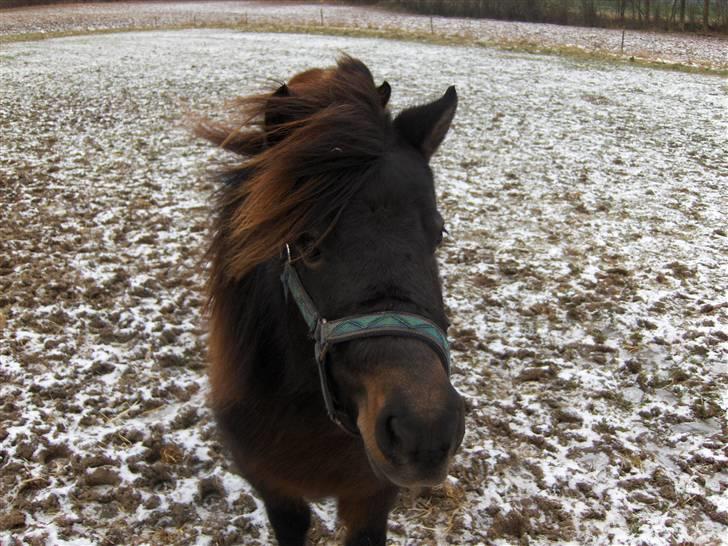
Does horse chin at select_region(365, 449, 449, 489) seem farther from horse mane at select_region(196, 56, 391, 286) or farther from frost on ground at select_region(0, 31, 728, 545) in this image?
frost on ground at select_region(0, 31, 728, 545)

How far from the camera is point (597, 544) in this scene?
106 inches

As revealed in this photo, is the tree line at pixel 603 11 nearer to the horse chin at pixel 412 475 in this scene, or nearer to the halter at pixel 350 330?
the halter at pixel 350 330

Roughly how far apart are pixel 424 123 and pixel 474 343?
2538mm

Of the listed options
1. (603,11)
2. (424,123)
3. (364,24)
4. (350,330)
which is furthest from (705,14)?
(350,330)

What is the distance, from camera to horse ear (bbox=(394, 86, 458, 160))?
6.18ft

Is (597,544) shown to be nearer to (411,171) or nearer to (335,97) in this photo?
(411,171)

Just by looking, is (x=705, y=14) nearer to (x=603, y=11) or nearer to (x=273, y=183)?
(x=603, y=11)

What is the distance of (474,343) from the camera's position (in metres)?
4.14

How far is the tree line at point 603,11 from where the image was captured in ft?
75.2

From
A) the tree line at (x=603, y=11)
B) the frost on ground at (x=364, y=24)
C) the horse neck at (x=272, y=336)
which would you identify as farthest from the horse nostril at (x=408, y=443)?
the tree line at (x=603, y=11)

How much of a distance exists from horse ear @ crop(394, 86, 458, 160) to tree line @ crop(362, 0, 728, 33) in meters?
25.7

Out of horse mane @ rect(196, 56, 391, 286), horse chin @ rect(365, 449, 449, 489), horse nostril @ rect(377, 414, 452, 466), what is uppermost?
horse mane @ rect(196, 56, 391, 286)

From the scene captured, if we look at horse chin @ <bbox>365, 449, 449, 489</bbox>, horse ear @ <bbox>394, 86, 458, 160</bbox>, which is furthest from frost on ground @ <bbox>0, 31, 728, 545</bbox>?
horse chin @ <bbox>365, 449, 449, 489</bbox>

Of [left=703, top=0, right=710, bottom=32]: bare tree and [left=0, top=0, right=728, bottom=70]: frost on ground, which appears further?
[left=703, top=0, right=710, bottom=32]: bare tree
